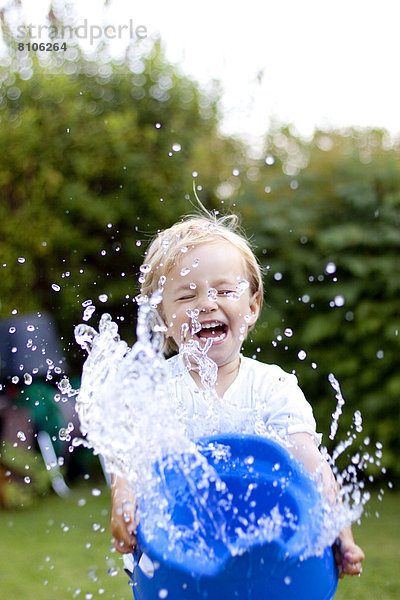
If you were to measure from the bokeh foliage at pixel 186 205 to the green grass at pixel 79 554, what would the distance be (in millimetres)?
642

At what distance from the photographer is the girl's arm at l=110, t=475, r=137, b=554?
1.80 metres

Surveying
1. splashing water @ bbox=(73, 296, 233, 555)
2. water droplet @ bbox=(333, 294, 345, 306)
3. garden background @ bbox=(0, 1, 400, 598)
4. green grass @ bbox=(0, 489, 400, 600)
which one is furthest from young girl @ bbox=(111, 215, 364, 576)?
garden background @ bbox=(0, 1, 400, 598)

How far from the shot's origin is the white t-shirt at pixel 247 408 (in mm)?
2102

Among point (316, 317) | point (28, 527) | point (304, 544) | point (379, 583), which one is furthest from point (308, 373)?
point (304, 544)

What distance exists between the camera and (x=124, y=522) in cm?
181

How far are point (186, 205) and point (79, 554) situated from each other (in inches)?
101

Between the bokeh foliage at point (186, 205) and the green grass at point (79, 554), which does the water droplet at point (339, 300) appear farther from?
the green grass at point (79, 554)

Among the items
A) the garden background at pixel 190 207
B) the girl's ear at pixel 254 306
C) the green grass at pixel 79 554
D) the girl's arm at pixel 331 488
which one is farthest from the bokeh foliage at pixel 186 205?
the girl's arm at pixel 331 488

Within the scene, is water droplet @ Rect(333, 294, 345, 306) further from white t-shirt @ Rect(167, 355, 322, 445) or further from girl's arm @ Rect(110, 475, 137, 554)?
girl's arm @ Rect(110, 475, 137, 554)

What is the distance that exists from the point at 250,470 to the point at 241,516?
0.37ft

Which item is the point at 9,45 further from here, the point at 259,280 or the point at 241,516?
the point at 241,516

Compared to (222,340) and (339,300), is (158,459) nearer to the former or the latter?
(222,340)

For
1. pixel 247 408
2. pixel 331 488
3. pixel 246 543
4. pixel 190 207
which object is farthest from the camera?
pixel 190 207

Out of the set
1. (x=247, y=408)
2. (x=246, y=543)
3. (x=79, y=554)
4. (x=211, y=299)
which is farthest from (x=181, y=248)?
(x=79, y=554)
